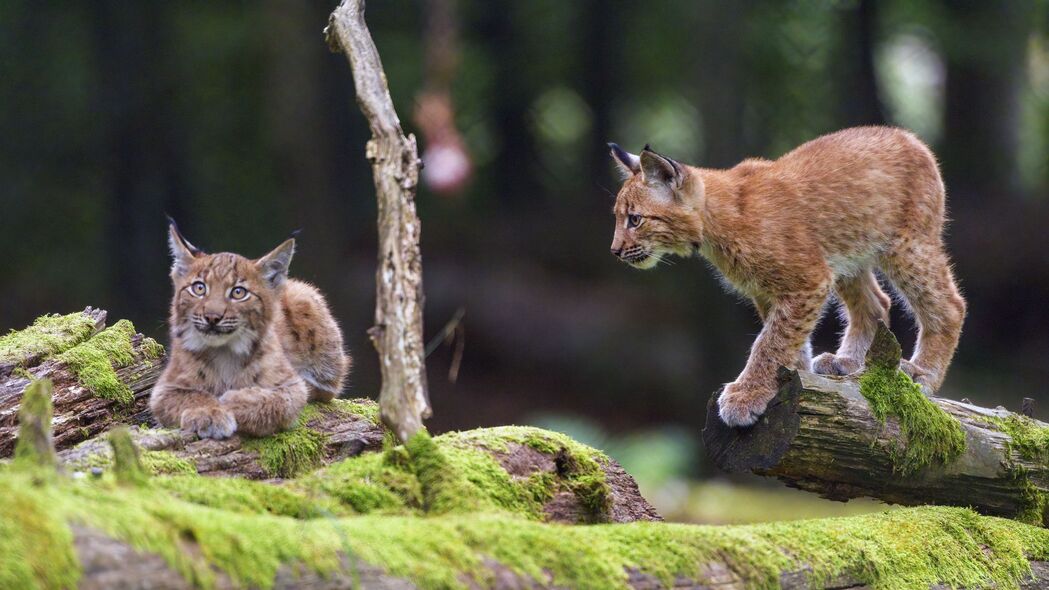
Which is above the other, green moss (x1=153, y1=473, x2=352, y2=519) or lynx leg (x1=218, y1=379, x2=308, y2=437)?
lynx leg (x1=218, y1=379, x2=308, y2=437)

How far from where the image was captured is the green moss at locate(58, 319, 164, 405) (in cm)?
668

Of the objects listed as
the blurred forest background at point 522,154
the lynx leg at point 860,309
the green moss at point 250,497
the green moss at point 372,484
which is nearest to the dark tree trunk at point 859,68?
the blurred forest background at point 522,154

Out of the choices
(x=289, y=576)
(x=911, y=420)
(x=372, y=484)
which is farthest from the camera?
(x=911, y=420)

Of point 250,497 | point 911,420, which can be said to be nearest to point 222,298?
point 250,497

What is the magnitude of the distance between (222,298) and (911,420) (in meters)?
3.56

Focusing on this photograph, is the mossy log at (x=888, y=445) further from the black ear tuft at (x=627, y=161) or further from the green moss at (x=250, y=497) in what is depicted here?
the green moss at (x=250, y=497)

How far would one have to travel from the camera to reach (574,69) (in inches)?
864

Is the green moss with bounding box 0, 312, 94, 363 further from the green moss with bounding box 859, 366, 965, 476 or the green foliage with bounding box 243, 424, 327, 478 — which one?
the green moss with bounding box 859, 366, 965, 476

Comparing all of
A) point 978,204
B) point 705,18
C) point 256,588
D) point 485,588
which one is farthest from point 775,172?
point 978,204

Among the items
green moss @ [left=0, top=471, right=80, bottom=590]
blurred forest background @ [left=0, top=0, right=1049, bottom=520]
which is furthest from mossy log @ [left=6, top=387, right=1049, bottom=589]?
blurred forest background @ [left=0, top=0, right=1049, bottom=520]

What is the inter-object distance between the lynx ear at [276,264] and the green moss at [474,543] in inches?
73.5

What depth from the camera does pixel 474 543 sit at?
453 centimetres

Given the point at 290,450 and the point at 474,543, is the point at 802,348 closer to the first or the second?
the point at 290,450

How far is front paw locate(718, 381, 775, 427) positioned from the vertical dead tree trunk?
5.88 feet
